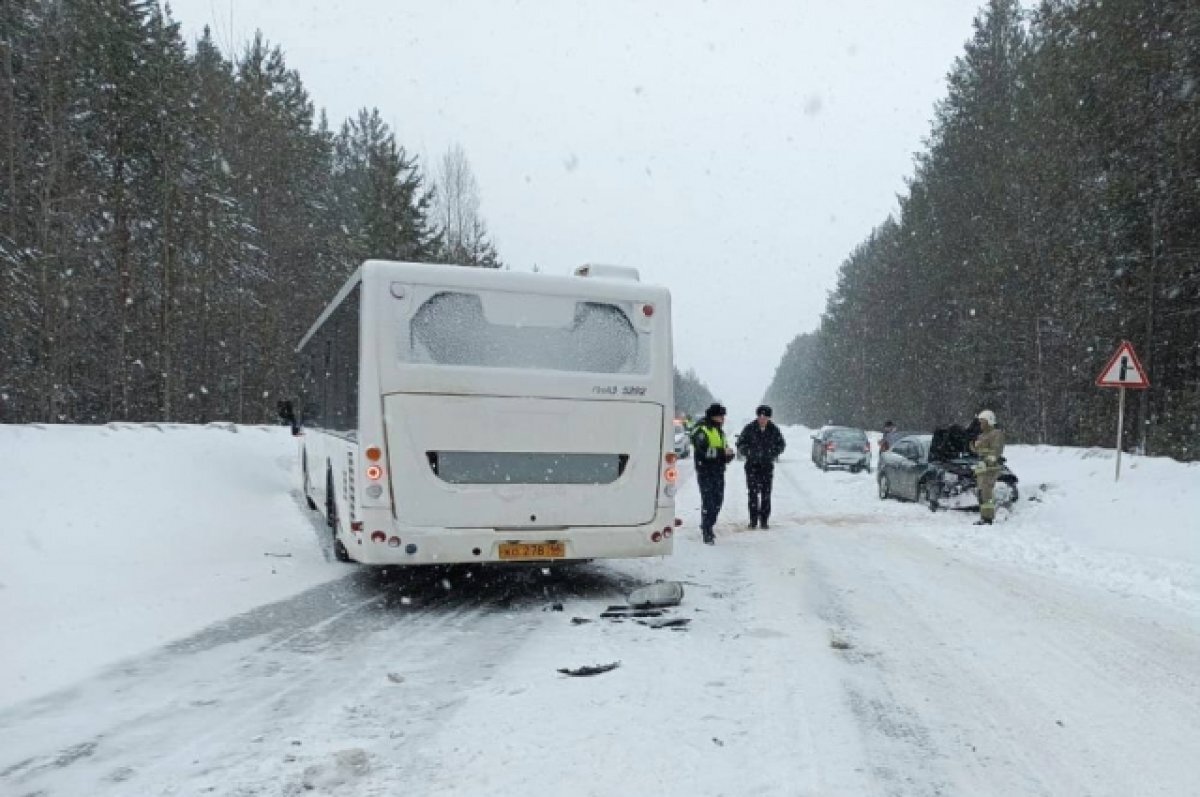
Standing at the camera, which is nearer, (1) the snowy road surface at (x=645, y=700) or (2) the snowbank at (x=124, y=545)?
(1) the snowy road surface at (x=645, y=700)

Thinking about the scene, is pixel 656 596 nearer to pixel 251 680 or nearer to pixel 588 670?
pixel 588 670

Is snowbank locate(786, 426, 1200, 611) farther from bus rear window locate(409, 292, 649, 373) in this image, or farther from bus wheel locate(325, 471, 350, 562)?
bus wheel locate(325, 471, 350, 562)

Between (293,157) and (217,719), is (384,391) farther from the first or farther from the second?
(293,157)

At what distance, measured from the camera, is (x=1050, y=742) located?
13.6 ft

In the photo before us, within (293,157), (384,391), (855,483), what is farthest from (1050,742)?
(293,157)

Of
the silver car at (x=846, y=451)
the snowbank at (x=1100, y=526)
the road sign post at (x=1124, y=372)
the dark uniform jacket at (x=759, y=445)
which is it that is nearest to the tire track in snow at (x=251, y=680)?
the dark uniform jacket at (x=759, y=445)

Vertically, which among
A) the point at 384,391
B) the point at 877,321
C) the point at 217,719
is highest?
the point at 877,321

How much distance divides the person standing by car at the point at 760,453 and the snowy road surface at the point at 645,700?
5198 millimetres

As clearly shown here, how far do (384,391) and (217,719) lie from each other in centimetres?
319

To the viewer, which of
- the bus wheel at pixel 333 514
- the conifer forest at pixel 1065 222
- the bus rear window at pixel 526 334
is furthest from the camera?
the conifer forest at pixel 1065 222

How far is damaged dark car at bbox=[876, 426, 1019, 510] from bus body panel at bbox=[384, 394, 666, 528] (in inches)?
396

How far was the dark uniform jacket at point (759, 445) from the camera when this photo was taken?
531 inches

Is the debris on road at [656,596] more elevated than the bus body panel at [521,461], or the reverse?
the bus body panel at [521,461]

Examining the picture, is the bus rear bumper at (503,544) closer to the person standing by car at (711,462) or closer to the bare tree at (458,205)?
the person standing by car at (711,462)
